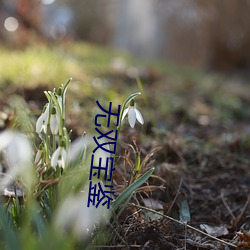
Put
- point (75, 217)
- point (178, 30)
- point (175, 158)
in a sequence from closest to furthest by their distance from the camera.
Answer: point (75, 217) → point (175, 158) → point (178, 30)

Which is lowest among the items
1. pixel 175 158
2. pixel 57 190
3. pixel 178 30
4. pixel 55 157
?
pixel 175 158

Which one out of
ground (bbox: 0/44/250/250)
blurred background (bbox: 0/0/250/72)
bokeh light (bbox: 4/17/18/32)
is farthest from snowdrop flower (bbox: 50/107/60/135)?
bokeh light (bbox: 4/17/18/32)

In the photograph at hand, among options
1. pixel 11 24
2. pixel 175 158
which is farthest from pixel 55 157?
pixel 11 24

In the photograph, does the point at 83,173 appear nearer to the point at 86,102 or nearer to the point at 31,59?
the point at 86,102

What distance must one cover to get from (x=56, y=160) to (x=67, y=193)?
0.18 metres

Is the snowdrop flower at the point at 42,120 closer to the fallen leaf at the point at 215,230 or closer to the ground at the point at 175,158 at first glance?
the ground at the point at 175,158

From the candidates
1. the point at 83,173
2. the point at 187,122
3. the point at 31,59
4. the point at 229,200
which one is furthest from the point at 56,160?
the point at 31,59

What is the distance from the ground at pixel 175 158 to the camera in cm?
140

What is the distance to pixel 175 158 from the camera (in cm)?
225

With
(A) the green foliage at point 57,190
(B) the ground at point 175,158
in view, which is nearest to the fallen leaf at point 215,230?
(B) the ground at point 175,158

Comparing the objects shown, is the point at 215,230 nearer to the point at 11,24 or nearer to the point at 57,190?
the point at 57,190

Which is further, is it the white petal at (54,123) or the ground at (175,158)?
the ground at (175,158)

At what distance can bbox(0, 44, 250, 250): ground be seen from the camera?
140 cm

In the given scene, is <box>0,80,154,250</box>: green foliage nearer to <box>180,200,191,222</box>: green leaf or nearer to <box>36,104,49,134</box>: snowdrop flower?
<box>36,104,49,134</box>: snowdrop flower
